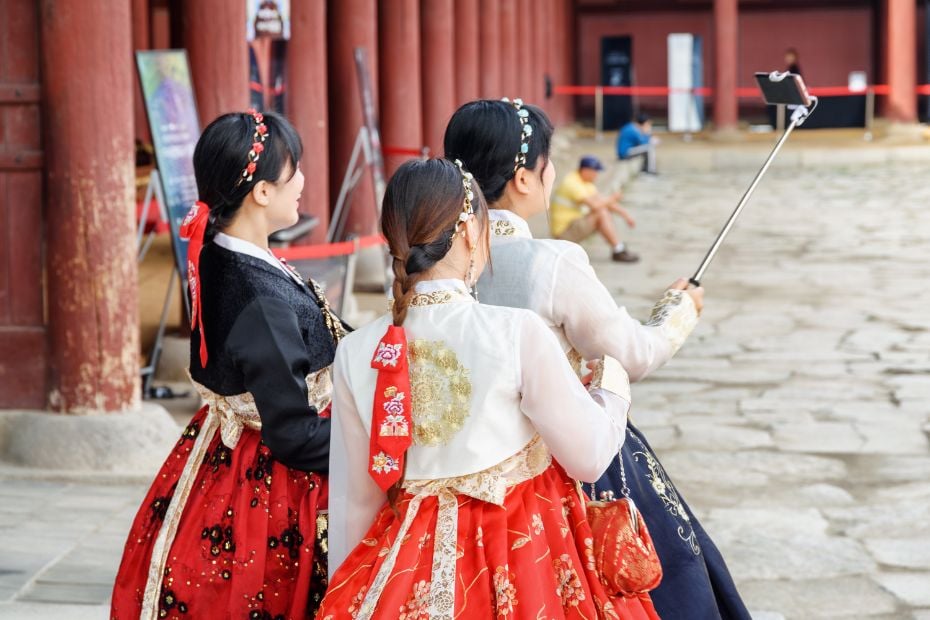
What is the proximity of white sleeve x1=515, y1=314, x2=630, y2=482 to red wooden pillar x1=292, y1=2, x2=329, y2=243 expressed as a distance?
632 centimetres

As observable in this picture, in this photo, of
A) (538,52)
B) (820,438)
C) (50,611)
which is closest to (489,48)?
(538,52)

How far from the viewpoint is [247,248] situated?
9.59 ft

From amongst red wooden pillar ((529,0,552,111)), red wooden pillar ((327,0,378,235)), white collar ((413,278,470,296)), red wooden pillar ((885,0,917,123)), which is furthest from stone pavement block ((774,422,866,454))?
red wooden pillar ((885,0,917,123))

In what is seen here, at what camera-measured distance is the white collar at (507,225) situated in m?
2.91

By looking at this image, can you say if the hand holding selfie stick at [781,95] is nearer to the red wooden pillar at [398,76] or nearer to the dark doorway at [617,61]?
the red wooden pillar at [398,76]

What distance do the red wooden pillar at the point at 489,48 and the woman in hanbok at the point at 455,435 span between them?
1406 cm

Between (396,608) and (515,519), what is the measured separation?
0.81 feet

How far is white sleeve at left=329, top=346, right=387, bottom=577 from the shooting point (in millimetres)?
2521

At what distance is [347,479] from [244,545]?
1.29ft

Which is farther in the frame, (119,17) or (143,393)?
(143,393)

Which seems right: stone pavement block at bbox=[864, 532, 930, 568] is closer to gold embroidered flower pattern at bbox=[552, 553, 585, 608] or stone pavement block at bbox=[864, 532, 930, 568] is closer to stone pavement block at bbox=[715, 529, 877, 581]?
stone pavement block at bbox=[715, 529, 877, 581]

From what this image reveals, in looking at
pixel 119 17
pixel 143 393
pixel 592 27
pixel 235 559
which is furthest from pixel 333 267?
pixel 592 27

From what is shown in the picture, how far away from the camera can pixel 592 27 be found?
91.3 ft

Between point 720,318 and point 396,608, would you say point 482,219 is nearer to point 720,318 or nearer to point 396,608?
point 396,608
